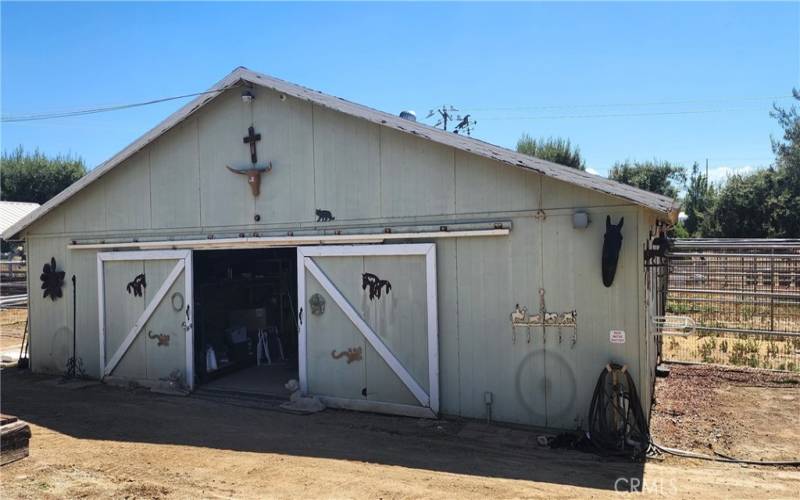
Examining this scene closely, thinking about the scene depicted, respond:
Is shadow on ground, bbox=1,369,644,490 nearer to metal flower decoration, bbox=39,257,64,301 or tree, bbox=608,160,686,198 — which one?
metal flower decoration, bbox=39,257,64,301

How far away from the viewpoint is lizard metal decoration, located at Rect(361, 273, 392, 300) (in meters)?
8.27

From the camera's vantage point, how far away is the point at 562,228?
706cm

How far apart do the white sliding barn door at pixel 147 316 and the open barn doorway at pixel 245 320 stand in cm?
29

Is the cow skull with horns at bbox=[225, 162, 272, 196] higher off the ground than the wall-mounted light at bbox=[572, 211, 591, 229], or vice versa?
the cow skull with horns at bbox=[225, 162, 272, 196]

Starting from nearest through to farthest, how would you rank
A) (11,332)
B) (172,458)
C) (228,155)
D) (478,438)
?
1. (172,458)
2. (478,438)
3. (228,155)
4. (11,332)

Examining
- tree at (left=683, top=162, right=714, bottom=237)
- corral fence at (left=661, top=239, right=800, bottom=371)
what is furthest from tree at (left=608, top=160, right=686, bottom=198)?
corral fence at (left=661, top=239, right=800, bottom=371)

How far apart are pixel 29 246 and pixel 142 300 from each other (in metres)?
3.45

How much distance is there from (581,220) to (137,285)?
806 centimetres

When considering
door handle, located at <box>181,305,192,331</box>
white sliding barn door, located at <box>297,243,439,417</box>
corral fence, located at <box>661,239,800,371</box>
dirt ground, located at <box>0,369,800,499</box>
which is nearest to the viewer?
dirt ground, located at <box>0,369,800,499</box>

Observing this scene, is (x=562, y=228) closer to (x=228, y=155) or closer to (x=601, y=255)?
(x=601, y=255)

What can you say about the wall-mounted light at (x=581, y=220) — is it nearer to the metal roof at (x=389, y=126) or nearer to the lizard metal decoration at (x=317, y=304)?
the metal roof at (x=389, y=126)

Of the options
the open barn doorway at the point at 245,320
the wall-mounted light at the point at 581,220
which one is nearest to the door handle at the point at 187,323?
the open barn doorway at the point at 245,320

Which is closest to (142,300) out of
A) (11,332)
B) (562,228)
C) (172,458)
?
(172,458)

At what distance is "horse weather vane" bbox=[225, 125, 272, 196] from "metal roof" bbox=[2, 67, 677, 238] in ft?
2.74
